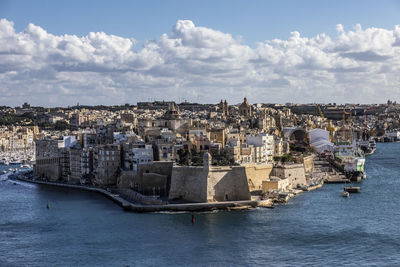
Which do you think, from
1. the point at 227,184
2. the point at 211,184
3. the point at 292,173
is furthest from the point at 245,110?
the point at 211,184

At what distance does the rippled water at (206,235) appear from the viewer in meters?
15.4

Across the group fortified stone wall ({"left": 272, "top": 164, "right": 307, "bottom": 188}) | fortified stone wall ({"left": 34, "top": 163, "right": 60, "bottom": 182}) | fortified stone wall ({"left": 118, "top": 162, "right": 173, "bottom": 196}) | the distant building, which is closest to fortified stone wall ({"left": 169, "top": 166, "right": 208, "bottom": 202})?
fortified stone wall ({"left": 118, "top": 162, "right": 173, "bottom": 196})

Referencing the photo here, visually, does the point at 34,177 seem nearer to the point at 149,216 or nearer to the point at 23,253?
the point at 149,216

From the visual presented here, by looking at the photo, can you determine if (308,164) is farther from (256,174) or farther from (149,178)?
(149,178)

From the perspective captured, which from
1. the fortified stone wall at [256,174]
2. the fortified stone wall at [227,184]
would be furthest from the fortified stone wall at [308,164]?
the fortified stone wall at [227,184]

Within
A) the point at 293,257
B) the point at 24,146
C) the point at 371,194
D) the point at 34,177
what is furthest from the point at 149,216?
the point at 24,146

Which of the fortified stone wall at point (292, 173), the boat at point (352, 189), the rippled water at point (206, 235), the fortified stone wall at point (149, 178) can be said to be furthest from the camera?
the fortified stone wall at point (292, 173)

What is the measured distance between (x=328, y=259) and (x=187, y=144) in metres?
12.3

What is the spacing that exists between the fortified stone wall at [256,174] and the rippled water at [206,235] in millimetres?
2085

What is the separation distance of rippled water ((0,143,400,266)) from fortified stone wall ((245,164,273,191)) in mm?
2085

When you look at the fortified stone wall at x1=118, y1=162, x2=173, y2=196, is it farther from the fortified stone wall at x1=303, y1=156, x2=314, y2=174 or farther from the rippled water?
the fortified stone wall at x1=303, y1=156, x2=314, y2=174

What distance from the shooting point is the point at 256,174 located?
25.2 meters

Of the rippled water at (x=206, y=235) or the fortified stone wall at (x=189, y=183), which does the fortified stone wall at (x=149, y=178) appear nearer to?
the fortified stone wall at (x=189, y=183)

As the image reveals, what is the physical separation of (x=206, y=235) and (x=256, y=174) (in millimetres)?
8064
